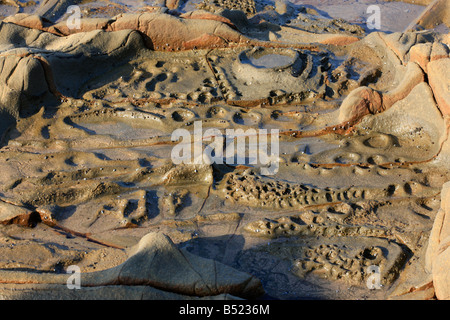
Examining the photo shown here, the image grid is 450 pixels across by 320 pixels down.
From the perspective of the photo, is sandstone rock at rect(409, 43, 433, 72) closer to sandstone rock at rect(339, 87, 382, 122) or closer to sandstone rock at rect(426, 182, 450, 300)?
sandstone rock at rect(339, 87, 382, 122)

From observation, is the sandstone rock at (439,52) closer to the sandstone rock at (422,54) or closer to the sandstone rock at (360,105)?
the sandstone rock at (422,54)

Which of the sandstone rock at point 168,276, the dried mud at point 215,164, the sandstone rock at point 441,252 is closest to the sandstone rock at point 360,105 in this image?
the dried mud at point 215,164

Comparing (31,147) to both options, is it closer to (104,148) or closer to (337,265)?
(104,148)

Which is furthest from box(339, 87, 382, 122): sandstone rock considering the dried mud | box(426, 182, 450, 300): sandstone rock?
box(426, 182, 450, 300): sandstone rock

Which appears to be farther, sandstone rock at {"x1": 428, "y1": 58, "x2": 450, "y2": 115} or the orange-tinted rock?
the orange-tinted rock

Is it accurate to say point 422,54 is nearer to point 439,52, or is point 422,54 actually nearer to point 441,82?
point 439,52
